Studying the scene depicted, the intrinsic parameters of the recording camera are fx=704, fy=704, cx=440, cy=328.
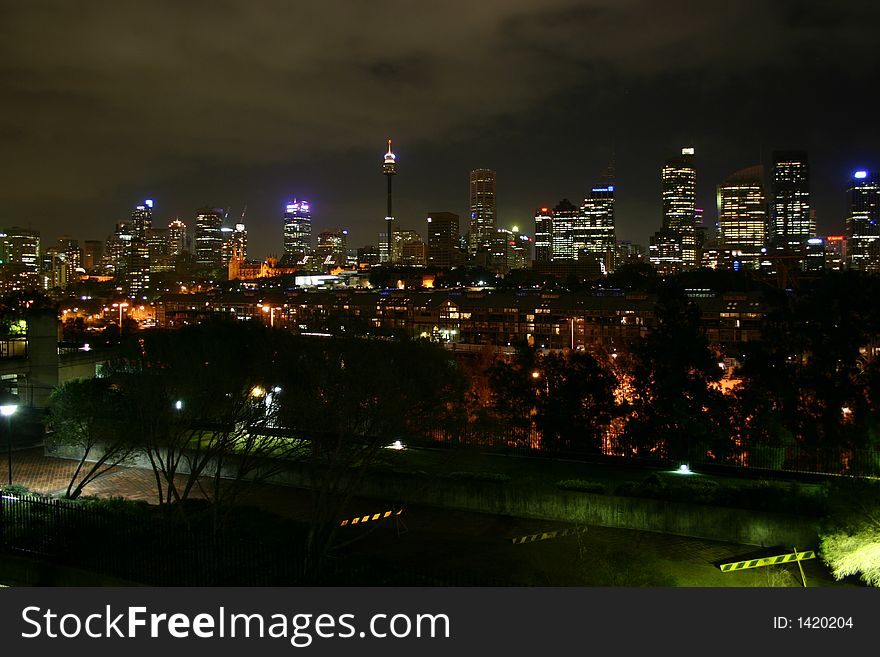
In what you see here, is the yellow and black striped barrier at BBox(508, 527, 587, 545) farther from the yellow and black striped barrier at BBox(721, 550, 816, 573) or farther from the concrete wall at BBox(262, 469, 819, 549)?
the yellow and black striped barrier at BBox(721, 550, 816, 573)

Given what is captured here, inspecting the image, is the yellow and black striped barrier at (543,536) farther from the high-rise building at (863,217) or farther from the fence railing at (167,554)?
the high-rise building at (863,217)

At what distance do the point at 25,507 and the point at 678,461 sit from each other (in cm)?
1352

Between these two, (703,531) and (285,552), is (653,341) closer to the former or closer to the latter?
(703,531)

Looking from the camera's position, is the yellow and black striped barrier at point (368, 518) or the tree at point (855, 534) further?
the yellow and black striped barrier at point (368, 518)

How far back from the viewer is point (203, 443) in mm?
17938

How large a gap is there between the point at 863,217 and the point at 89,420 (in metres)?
194

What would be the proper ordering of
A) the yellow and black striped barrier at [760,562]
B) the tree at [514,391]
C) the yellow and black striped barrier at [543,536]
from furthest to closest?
1. the tree at [514,391]
2. the yellow and black striped barrier at [543,536]
3. the yellow and black striped barrier at [760,562]

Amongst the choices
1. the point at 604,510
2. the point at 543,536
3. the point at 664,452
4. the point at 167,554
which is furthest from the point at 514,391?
the point at 167,554

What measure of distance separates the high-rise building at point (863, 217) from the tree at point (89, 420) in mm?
177896

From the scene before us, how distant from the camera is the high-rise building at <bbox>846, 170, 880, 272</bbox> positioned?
167 meters

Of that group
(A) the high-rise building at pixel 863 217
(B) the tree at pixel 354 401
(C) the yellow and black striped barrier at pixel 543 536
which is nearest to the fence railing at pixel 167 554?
(B) the tree at pixel 354 401

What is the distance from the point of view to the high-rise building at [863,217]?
167 m

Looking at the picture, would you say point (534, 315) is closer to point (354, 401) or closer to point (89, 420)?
point (89, 420)
